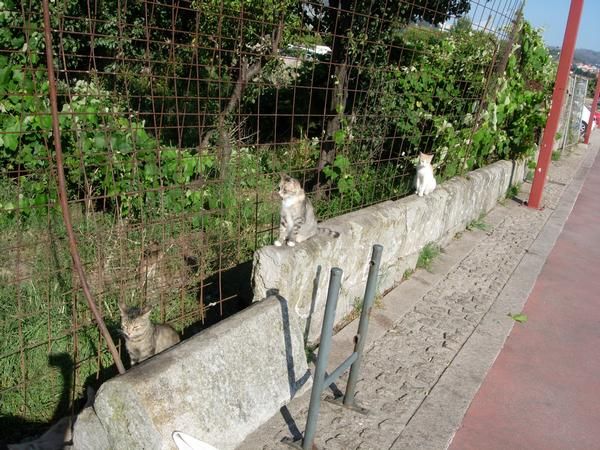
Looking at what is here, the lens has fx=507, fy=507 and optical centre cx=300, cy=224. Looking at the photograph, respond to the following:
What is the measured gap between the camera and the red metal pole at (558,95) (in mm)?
7258

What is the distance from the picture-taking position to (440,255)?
18.9 ft

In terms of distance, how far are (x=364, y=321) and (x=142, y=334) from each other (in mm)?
1372

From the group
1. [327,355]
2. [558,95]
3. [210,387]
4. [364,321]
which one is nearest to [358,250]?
[364,321]

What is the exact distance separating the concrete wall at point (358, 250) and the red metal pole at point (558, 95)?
2103 millimetres

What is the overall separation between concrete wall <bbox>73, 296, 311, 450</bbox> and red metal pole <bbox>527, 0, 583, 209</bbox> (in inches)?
248

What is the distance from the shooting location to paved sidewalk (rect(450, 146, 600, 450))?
3.11 metres

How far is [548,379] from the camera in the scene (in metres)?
3.74

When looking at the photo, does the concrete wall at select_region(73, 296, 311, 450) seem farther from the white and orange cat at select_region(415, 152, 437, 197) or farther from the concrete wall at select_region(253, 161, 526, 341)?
the white and orange cat at select_region(415, 152, 437, 197)

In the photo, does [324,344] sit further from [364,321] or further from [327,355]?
[364,321]

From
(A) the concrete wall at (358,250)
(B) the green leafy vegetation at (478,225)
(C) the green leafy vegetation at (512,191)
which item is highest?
(A) the concrete wall at (358,250)

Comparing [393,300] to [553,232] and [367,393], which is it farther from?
[553,232]

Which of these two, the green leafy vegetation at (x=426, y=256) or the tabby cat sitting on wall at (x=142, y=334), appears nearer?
the tabby cat sitting on wall at (x=142, y=334)

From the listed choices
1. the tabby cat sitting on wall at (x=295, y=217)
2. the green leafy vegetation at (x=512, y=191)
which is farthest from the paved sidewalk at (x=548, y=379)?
the green leafy vegetation at (x=512, y=191)

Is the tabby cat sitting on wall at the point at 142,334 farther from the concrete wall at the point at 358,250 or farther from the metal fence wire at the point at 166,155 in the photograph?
the concrete wall at the point at 358,250
